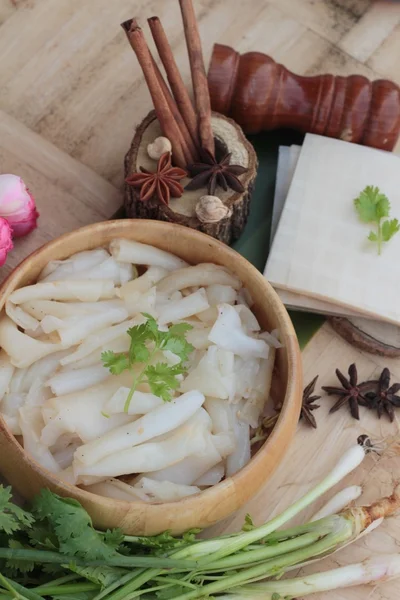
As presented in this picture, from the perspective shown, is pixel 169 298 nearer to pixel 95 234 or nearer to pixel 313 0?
pixel 95 234

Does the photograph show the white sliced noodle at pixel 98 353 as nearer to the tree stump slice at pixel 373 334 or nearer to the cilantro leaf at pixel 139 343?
the cilantro leaf at pixel 139 343

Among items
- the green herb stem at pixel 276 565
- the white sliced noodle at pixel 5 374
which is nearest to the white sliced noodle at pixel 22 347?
the white sliced noodle at pixel 5 374

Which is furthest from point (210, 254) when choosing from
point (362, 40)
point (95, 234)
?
point (362, 40)

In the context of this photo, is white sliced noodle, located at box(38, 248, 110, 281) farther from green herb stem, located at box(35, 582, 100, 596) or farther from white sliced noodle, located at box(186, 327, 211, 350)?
green herb stem, located at box(35, 582, 100, 596)

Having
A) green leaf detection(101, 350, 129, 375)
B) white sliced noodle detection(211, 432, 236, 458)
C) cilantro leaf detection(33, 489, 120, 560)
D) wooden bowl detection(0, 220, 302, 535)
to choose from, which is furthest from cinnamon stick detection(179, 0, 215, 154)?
cilantro leaf detection(33, 489, 120, 560)

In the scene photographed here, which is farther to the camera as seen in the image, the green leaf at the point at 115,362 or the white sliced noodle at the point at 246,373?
the white sliced noodle at the point at 246,373

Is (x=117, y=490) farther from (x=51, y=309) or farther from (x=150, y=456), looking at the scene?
(x=51, y=309)
